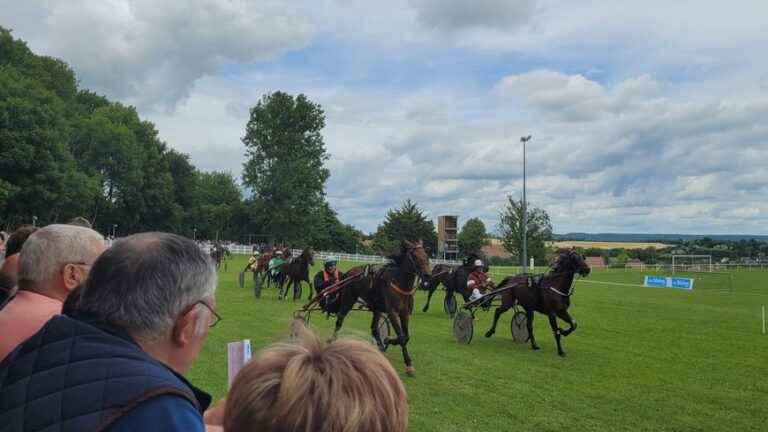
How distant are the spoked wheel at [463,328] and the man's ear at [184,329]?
38.9ft

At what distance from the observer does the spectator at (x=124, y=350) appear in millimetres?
1390

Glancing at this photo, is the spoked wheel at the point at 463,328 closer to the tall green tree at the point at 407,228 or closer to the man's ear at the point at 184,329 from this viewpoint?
the man's ear at the point at 184,329

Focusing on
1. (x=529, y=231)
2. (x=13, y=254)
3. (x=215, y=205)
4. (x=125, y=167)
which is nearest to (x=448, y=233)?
(x=529, y=231)

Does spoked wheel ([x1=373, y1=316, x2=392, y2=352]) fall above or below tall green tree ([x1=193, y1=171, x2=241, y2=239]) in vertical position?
below

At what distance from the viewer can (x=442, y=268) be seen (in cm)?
2033

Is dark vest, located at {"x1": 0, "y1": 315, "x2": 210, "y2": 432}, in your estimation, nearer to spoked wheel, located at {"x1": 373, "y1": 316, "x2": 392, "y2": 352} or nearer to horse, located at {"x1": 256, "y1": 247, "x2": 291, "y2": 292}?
spoked wheel, located at {"x1": 373, "y1": 316, "x2": 392, "y2": 352}

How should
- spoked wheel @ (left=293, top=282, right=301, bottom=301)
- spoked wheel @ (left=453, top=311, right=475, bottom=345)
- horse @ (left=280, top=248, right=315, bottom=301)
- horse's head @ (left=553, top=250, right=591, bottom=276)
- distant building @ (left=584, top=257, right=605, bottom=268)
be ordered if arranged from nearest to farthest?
horse's head @ (left=553, top=250, right=591, bottom=276)
spoked wheel @ (left=453, top=311, right=475, bottom=345)
horse @ (left=280, top=248, right=315, bottom=301)
spoked wheel @ (left=293, top=282, right=301, bottom=301)
distant building @ (left=584, top=257, right=605, bottom=268)

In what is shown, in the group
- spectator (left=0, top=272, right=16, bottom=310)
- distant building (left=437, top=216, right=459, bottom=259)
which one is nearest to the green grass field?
spectator (left=0, top=272, right=16, bottom=310)

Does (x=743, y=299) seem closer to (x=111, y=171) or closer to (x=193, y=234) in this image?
(x=111, y=171)

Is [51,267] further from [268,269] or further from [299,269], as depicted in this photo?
[268,269]

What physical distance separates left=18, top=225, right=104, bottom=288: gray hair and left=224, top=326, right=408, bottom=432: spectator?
169 cm

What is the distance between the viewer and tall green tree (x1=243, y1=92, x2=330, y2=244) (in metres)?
59.2

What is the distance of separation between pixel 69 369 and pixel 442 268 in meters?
19.1

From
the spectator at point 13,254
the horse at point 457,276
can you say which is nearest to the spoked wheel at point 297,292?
the horse at point 457,276
